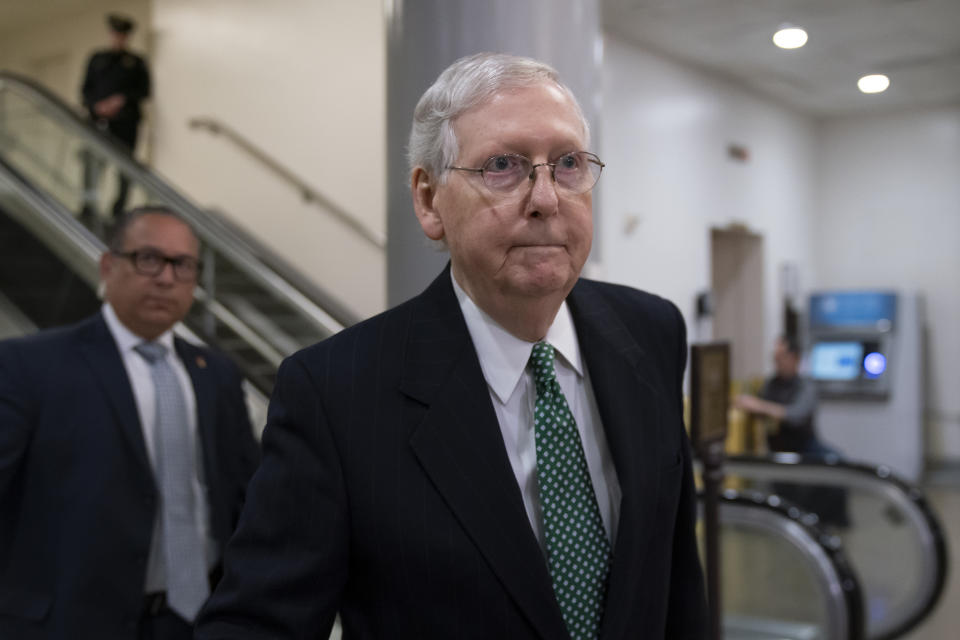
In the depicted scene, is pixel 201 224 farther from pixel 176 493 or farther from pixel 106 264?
pixel 176 493

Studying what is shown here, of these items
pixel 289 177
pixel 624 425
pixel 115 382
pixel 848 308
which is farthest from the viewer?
pixel 848 308

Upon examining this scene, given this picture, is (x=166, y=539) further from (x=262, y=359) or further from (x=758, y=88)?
(x=758, y=88)

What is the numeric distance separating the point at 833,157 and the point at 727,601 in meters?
7.86

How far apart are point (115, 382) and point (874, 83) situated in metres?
9.61

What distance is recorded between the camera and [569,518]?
4.42ft

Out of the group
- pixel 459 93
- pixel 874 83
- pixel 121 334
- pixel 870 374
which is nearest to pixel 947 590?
pixel 870 374

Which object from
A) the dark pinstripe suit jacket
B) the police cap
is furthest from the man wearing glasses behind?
the police cap

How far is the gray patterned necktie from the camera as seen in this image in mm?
2312

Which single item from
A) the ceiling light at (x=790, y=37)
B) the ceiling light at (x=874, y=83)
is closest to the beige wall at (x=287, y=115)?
the ceiling light at (x=790, y=37)

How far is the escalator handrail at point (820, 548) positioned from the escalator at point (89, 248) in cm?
259

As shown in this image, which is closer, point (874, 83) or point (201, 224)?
point (201, 224)

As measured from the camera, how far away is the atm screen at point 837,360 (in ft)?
35.9

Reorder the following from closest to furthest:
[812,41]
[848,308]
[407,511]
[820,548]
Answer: [407,511] → [820,548] → [812,41] → [848,308]

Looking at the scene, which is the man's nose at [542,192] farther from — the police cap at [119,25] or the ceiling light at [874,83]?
the ceiling light at [874,83]
